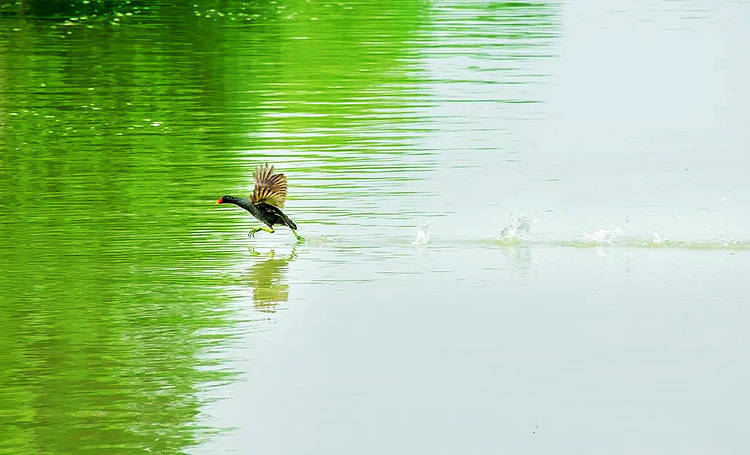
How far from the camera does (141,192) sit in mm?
18266

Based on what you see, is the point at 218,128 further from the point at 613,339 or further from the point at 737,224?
the point at 613,339

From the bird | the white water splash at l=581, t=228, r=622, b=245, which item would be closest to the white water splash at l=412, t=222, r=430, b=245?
the bird

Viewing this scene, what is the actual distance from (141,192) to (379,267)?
4.90 meters

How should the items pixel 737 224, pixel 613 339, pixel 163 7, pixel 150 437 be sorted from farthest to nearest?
pixel 163 7, pixel 737 224, pixel 613 339, pixel 150 437

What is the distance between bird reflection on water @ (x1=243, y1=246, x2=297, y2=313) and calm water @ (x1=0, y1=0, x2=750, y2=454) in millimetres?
40

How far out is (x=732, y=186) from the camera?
60.1 ft

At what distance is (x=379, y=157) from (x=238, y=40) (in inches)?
827

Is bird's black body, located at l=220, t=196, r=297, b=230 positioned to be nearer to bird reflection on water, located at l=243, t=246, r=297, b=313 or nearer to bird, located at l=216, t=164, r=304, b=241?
bird, located at l=216, t=164, r=304, b=241

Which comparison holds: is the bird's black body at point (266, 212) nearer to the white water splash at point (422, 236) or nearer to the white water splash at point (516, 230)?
the white water splash at point (422, 236)

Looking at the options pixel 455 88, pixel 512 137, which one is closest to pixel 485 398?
pixel 512 137

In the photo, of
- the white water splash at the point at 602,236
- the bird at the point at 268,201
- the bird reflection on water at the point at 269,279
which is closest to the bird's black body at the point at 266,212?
the bird at the point at 268,201

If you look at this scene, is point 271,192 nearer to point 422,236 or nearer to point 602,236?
point 422,236

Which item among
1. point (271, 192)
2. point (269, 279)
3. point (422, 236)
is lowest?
point (269, 279)

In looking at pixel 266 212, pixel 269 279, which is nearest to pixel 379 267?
pixel 269 279
